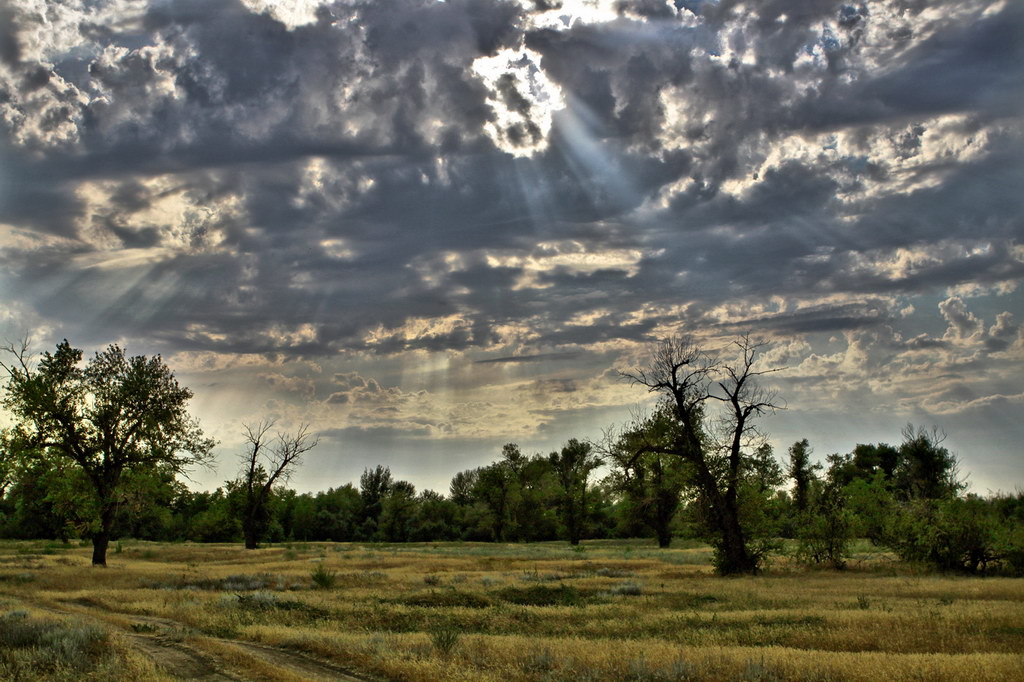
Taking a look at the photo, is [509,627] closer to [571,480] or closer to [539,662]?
[539,662]

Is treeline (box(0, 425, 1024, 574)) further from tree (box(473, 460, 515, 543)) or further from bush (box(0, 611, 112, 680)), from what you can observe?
bush (box(0, 611, 112, 680))

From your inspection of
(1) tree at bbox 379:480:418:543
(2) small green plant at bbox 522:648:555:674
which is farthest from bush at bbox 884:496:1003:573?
(1) tree at bbox 379:480:418:543

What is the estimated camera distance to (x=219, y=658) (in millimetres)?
14328

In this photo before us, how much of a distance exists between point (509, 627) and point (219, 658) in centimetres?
773

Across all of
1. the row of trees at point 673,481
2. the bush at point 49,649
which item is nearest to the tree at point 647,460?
the row of trees at point 673,481

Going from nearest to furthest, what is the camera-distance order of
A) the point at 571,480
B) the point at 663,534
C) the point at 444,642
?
the point at 444,642 < the point at 663,534 < the point at 571,480

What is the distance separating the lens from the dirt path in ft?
41.6

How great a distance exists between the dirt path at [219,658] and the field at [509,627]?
0.07 metres

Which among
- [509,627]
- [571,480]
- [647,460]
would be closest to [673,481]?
[647,460]

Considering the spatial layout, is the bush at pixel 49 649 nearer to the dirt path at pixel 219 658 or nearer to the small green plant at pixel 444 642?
the dirt path at pixel 219 658

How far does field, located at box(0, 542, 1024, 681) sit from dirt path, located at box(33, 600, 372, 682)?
0.21 feet

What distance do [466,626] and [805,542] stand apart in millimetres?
25995

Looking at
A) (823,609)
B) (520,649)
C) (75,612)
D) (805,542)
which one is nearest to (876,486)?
(805,542)

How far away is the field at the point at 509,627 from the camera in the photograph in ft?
40.7
